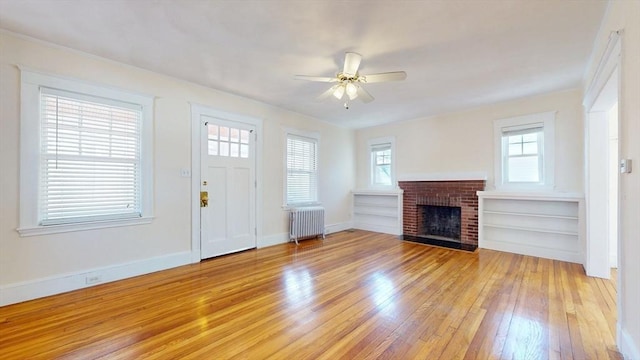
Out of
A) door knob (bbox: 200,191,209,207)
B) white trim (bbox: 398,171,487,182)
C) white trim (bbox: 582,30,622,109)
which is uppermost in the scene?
white trim (bbox: 582,30,622,109)

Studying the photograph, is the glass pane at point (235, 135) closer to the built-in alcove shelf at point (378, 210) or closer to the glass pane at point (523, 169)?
the built-in alcove shelf at point (378, 210)

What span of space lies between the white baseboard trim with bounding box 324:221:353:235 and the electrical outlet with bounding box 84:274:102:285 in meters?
4.04

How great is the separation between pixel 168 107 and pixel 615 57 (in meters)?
4.65

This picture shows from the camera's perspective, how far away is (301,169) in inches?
225

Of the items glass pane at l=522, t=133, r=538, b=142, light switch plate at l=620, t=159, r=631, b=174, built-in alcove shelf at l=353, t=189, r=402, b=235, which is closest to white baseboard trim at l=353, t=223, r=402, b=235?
built-in alcove shelf at l=353, t=189, r=402, b=235

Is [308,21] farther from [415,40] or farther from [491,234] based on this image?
[491,234]

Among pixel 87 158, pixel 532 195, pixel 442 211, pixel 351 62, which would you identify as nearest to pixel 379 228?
pixel 442 211

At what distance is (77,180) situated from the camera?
3.01 metres

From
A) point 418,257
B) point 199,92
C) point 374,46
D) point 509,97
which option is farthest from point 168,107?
point 509,97

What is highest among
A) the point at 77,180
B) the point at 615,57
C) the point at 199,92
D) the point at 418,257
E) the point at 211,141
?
the point at 199,92

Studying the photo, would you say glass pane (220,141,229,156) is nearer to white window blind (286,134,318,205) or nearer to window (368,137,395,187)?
white window blind (286,134,318,205)

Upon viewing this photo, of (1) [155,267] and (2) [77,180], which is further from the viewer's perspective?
(1) [155,267]

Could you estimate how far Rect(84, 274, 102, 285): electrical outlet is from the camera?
3.04m

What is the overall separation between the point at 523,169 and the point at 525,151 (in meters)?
0.31
